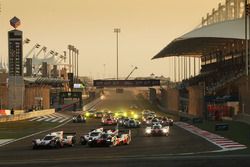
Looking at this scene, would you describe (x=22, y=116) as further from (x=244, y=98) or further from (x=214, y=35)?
(x=214, y=35)

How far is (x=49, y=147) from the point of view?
40.9 meters

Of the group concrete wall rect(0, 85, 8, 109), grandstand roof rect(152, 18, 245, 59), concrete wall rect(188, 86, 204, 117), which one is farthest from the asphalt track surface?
concrete wall rect(0, 85, 8, 109)

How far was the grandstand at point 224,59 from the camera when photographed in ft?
267

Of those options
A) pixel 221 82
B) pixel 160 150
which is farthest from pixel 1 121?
pixel 160 150

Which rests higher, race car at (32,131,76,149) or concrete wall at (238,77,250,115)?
concrete wall at (238,77,250,115)

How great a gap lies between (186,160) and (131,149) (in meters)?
8.96

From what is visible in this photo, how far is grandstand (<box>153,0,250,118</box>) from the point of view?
81519 mm

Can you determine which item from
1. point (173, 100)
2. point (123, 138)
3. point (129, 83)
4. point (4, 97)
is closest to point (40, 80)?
point (129, 83)

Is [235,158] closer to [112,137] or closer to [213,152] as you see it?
[213,152]

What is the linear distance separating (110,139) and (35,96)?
272ft

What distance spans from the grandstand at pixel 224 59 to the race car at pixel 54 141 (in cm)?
3502

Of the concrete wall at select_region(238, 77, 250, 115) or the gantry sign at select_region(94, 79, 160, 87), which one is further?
the gantry sign at select_region(94, 79, 160, 87)

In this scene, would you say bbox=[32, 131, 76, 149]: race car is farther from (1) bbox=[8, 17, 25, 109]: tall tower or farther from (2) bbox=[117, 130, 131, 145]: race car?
(1) bbox=[8, 17, 25, 109]: tall tower

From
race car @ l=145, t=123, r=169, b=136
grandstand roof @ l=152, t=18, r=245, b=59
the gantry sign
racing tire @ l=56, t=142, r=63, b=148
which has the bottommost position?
racing tire @ l=56, t=142, r=63, b=148
